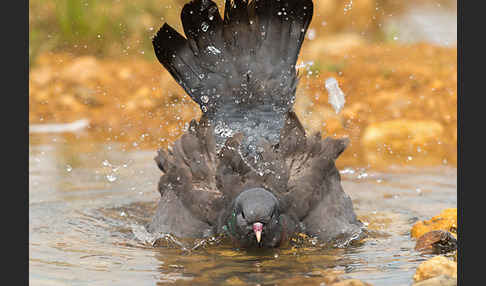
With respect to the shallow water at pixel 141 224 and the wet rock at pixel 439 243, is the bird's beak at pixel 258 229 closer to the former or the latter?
the shallow water at pixel 141 224

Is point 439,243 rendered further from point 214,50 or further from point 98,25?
point 98,25

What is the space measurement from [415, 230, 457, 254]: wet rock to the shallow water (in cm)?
17

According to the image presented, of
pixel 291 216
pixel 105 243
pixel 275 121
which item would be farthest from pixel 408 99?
pixel 105 243

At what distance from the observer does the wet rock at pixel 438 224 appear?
224 inches

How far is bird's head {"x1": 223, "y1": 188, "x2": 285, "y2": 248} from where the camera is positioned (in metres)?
5.16

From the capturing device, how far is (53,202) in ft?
22.3

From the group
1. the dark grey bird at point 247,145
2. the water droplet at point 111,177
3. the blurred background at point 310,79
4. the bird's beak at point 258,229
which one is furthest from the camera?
the blurred background at point 310,79

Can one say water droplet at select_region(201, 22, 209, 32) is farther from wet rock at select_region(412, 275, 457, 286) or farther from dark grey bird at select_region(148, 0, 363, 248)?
wet rock at select_region(412, 275, 457, 286)

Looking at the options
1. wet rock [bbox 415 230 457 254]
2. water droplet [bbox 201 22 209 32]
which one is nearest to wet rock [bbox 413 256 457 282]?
wet rock [bbox 415 230 457 254]

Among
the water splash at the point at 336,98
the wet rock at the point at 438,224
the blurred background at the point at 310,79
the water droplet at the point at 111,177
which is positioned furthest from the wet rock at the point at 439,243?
the water splash at the point at 336,98

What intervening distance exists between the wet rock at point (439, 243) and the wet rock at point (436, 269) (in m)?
0.63

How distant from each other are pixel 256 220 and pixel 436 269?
1.29 m

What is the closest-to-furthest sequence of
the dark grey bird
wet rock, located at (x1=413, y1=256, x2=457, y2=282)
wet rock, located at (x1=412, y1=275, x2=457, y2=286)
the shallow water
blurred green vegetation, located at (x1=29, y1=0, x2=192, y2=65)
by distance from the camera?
wet rock, located at (x1=412, y1=275, x2=457, y2=286)
wet rock, located at (x1=413, y1=256, x2=457, y2=282)
the shallow water
the dark grey bird
blurred green vegetation, located at (x1=29, y1=0, x2=192, y2=65)

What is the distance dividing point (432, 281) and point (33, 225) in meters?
3.27
